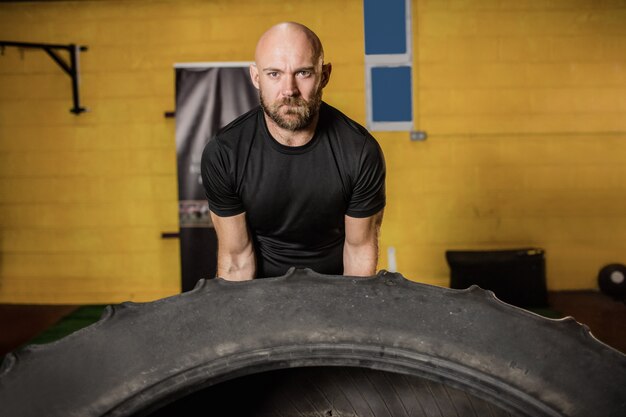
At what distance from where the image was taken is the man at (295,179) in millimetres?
1495

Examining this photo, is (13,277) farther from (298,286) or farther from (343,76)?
(298,286)

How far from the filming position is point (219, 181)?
5.24 feet

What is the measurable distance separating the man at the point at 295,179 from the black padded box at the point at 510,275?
2.31m

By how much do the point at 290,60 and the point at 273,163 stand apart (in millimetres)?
Answer: 325

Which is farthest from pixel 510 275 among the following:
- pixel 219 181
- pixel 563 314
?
pixel 219 181

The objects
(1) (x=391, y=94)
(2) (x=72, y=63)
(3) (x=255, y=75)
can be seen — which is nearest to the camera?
(3) (x=255, y=75)

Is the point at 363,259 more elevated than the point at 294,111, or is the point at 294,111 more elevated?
the point at 294,111

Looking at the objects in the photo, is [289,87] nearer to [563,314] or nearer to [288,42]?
[288,42]

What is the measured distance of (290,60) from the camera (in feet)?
4.41

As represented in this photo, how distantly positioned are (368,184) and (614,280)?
10.6 ft

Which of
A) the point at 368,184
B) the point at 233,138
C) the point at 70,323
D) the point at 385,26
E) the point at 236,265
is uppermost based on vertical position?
the point at 385,26

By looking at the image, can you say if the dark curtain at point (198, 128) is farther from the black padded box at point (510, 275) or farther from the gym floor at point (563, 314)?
the black padded box at point (510, 275)

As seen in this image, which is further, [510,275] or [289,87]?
[510,275]

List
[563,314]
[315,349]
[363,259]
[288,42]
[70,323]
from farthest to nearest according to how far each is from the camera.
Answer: [70,323]
[563,314]
[363,259]
[288,42]
[315,349]
